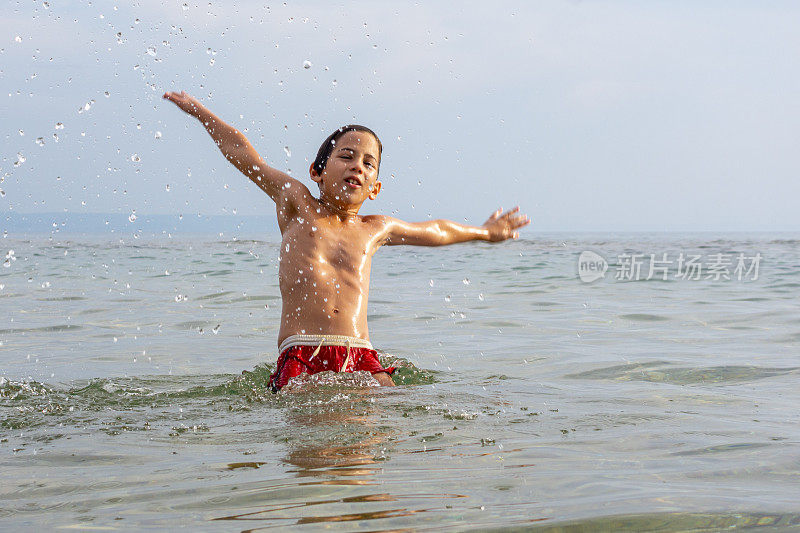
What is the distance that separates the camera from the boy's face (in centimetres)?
466

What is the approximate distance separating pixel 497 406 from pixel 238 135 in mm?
2235

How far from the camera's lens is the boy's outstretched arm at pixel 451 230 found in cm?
502

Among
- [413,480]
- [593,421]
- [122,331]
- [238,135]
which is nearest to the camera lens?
[413,480]

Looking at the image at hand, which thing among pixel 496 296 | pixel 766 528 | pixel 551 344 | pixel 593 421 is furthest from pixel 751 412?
pixel 496 296

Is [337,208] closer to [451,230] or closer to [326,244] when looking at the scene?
[326,244]

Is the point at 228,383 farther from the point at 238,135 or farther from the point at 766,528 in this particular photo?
the point at 766,528

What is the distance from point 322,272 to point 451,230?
1.03 meters

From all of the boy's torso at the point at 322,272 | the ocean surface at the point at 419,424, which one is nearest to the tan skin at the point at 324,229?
the boy's torso at the point at 322,272

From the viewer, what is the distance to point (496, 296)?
10.5 meters

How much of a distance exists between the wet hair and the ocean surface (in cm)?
134

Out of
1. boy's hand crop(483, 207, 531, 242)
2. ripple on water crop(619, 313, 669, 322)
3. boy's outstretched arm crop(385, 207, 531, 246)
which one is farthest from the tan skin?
ripple on water crop(619, 313, 669, 322)

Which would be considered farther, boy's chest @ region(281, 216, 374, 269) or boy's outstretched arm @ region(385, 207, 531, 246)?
boy's outstretched arm @ region(385, 207, 531, 246)

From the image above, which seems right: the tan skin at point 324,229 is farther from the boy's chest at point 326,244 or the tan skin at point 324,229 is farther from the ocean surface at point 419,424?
the ocean surface at point 419,424

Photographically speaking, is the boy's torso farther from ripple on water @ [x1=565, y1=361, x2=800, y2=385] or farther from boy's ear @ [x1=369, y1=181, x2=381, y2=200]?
ripple on water @ [x1=565, y1=361, x2=800, y2=385]
